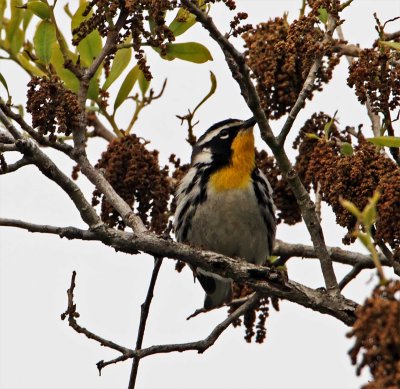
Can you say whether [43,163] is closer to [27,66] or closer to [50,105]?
[50,105]

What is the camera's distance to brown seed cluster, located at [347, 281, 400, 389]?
209 centimetres

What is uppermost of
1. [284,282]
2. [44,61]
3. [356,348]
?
[44,61]

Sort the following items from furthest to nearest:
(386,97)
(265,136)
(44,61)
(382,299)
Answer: (44,61)
(386,97)
(265,136)
(382,299)

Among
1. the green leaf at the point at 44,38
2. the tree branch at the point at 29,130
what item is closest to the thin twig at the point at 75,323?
the tree branch at the point at 29,130

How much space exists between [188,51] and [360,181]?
1.19 meters

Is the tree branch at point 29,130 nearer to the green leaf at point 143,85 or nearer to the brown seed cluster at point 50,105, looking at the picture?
the brown seed cluster at point 50,105

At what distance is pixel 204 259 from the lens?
12.9 ft

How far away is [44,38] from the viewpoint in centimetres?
436

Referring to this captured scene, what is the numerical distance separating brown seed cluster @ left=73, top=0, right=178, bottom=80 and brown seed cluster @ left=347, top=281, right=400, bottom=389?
186cm

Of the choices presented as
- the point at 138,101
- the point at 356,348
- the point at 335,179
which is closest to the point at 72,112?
the point at 335,179

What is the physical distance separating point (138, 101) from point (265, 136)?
1909mm

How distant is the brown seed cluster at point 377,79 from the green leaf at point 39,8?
4.60 ft

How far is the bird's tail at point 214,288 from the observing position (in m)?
6.33

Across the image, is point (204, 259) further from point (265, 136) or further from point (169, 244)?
point (265, 136)
